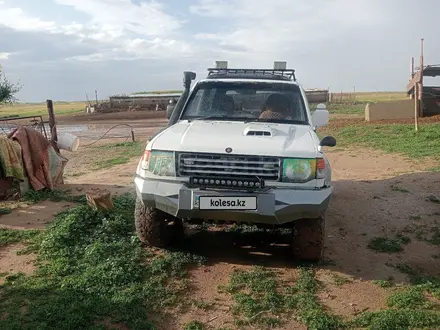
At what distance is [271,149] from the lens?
431cm

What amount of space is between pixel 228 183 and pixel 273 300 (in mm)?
1124

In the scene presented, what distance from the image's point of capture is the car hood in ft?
14.1

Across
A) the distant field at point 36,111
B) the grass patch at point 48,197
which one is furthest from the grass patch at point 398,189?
the distant field at point 36,111

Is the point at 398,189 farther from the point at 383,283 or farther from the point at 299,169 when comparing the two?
the point at 299,169

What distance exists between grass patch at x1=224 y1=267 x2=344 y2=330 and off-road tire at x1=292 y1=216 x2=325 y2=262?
0.18 m

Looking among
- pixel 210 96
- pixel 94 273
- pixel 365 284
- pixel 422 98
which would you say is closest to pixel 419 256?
pixel 365 284

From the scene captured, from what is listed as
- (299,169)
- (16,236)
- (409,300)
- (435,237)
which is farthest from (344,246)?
(16,236)

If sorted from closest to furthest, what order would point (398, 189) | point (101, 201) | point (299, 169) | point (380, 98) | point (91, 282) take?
point (91, 282) → point (299, 169) → point (101, 201) → point (398, 189) → point (380, 98)

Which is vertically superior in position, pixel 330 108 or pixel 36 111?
pixel 36 111

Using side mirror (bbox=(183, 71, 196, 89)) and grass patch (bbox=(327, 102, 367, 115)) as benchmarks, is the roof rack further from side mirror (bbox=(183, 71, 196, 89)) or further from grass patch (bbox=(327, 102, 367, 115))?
grass patch (bbox=(327, 102, 367, 115))

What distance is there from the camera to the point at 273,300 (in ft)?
13.0

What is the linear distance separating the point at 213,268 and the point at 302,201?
1195 millimetres

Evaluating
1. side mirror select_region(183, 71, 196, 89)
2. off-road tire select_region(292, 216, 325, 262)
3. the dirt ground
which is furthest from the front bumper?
side mirror select_region(183, 71, 196, 89)

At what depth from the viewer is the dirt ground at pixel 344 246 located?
13.3 feet
